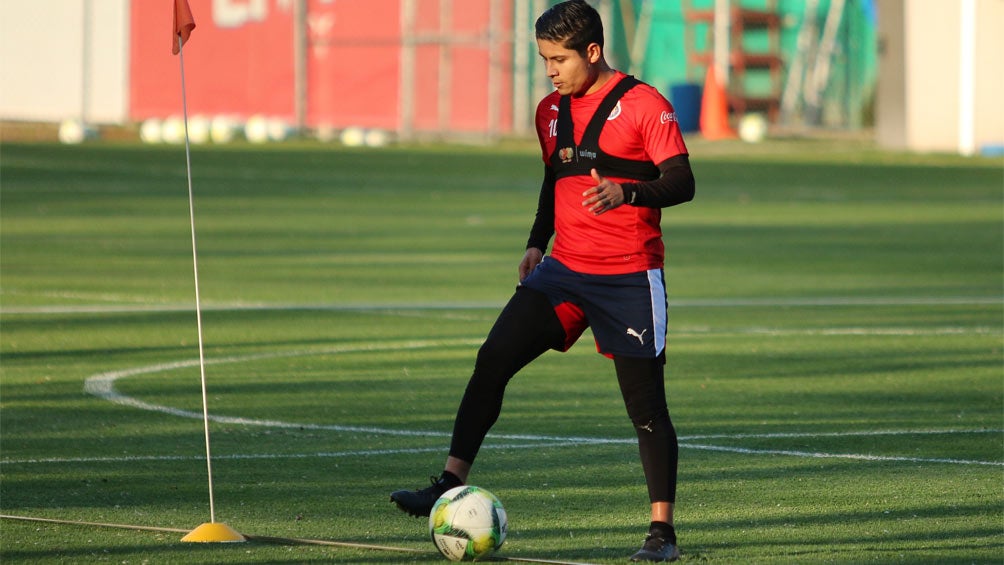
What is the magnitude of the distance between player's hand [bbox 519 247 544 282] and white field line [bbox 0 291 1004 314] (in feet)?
24.0

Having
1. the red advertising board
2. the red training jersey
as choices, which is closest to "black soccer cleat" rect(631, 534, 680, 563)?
the red training jersey

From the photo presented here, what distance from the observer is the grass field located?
6672 mm

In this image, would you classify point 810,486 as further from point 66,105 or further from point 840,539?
point 66,105

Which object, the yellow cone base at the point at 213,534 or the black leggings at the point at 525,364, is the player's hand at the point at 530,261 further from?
the yellow cone base at the point at 213,534

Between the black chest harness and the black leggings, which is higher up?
the black chest harness

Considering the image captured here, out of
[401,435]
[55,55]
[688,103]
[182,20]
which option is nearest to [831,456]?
[401,435]

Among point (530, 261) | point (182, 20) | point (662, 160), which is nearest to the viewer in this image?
point (662, 160)

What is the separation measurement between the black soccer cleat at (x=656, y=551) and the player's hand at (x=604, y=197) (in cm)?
110

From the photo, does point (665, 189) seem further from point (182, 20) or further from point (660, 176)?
point (182, 20)

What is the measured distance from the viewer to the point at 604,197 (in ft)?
19.3

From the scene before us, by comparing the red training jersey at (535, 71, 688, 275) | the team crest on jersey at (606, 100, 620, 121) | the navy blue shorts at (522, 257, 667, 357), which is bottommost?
the navy blue shorts at (522, 257, 667, 357)

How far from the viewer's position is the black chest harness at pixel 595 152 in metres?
6.30

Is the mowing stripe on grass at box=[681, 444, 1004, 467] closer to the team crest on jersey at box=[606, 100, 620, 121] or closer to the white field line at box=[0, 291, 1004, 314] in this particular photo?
the team crest on jersey at box=[606, 100, 620, 121]

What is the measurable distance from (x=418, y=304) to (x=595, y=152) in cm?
825
